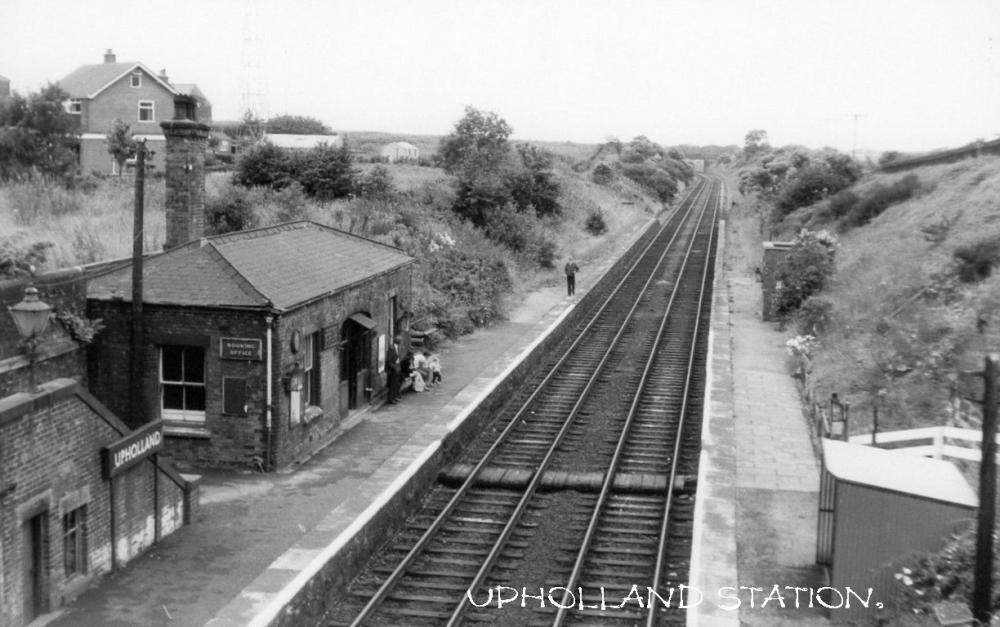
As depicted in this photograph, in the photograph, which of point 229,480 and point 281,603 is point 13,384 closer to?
point 229,480

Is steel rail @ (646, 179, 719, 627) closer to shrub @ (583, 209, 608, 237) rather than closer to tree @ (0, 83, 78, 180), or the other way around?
tree @ (0, 83, 78, 180)

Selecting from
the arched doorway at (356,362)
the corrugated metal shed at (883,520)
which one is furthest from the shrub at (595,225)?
the corrugated metal shed at (883,520)

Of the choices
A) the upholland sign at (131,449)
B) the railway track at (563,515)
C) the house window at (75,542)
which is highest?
the upholland sign at (131,449)

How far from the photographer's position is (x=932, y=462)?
11.4m

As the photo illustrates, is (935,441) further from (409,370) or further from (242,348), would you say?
(409,370)

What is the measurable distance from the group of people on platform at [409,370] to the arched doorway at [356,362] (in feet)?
1.44

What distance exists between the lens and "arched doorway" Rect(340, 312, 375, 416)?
1920 centimetres

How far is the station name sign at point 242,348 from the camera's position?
15.4 metres

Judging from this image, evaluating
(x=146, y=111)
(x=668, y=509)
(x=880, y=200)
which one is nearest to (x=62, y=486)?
(x=668, y=509)

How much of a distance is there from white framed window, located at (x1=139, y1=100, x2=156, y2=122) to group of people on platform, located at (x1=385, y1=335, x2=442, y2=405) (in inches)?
1515

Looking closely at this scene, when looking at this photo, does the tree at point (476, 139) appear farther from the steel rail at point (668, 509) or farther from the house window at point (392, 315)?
the house window at point (392, 315)

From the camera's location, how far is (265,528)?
1314cm

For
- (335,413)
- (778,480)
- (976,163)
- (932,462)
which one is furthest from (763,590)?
(976,163)

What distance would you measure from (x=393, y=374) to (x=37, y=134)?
28.5 metres
